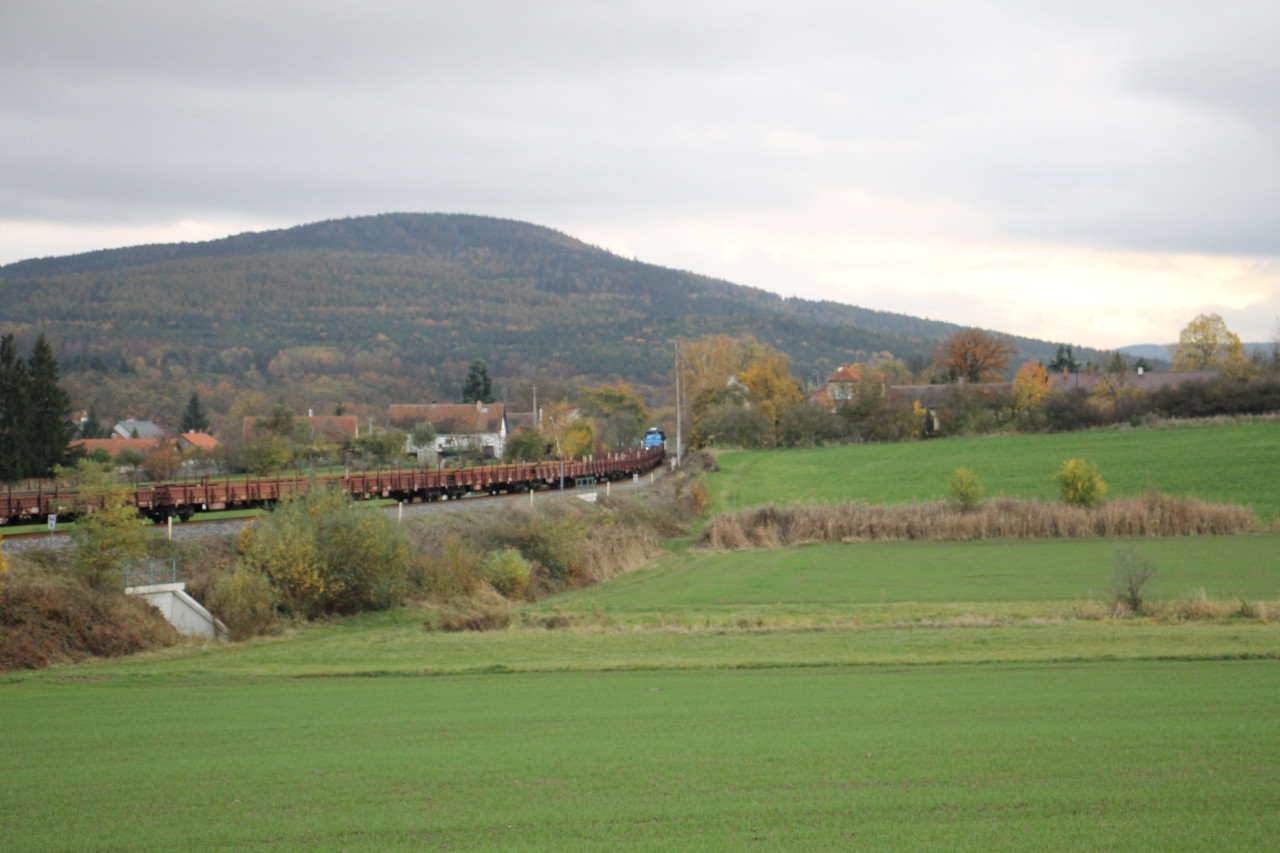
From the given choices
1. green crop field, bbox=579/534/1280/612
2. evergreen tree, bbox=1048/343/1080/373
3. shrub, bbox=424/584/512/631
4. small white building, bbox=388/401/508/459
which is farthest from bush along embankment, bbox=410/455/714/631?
evergreen tree, bbox=1048/343/1080/373

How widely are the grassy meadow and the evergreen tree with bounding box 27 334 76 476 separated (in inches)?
1625

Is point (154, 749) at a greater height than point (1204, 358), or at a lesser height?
lesser

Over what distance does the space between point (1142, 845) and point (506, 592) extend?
85.1ft

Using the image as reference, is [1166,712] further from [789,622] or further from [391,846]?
[789,622]

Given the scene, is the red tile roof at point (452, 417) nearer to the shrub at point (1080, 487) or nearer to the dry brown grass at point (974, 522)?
the dry brown grass at point (974, 522)

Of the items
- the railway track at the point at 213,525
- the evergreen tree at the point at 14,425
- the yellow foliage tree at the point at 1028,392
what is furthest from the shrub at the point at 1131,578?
the yellow foliage tree at the point at 1028,392

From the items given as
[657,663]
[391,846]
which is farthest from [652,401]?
[391,846]

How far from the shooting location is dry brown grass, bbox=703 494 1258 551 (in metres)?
39.8

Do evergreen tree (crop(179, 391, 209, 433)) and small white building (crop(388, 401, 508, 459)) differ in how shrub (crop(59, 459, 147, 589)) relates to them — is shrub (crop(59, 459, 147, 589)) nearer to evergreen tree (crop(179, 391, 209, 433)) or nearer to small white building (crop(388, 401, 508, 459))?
small white building (crop(388, 401, 508, 459))

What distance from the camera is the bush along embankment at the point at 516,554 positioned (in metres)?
29.6

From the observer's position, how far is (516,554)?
32.6 meters

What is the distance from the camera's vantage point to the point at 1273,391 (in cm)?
7100

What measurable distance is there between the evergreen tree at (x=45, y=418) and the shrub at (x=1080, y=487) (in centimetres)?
5410

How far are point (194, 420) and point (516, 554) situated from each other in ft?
289
